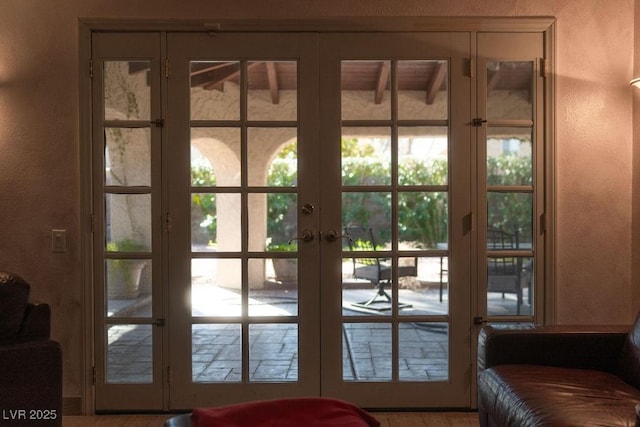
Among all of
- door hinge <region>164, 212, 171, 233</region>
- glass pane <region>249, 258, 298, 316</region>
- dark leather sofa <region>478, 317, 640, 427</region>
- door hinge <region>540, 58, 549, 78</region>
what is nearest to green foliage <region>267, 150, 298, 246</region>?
glass pane <region>249, 258, 298, 316</region>

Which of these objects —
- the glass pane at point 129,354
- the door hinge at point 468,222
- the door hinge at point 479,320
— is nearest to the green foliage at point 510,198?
the door hinge at point 468,222

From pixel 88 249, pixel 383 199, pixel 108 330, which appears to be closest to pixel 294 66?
pixel 383 199

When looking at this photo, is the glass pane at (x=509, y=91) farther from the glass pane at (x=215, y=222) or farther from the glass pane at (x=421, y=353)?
the glass pane at (x=215, y=222)

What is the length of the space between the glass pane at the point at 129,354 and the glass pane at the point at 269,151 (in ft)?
3.44

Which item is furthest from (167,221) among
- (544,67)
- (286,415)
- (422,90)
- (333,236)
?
(544,67)

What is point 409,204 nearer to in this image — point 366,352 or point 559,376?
point 366,352

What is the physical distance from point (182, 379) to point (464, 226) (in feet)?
5.78

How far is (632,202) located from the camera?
3408 millimetres

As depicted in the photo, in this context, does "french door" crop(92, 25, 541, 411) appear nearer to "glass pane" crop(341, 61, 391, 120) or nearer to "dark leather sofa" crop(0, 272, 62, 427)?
"glass pane" crop(341, 61, 391, 120)

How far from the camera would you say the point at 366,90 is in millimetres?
3412

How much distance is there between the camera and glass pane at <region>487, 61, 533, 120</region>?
3412mm

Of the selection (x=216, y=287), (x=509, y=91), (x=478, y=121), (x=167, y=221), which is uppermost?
(x=509, y=91)

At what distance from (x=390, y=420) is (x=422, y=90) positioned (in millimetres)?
1783

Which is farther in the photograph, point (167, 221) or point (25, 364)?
Result: point (167, 221)
